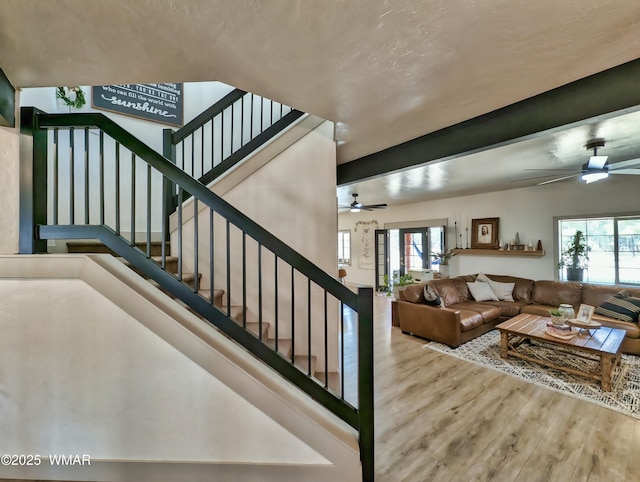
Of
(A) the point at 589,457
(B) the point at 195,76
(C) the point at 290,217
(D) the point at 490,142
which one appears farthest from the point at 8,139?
(A) the point at 589,457

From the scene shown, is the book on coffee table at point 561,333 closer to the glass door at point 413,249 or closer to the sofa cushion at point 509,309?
the sofa cushion at point 509,309

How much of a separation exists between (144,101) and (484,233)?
257 inches

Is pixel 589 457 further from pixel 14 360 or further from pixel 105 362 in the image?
pixel 14 360

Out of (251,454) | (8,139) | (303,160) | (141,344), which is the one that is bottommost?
(251,454)

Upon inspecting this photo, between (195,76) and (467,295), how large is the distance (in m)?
5.49

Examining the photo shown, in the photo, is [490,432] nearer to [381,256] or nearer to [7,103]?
[7,103]

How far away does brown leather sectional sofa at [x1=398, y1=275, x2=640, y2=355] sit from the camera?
3842 mm

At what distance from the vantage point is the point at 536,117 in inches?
73.8

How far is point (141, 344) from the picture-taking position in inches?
61.7

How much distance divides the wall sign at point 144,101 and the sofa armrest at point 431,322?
4302 mm

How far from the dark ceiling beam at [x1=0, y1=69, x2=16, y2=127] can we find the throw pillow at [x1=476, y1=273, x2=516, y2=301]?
21.5 ft

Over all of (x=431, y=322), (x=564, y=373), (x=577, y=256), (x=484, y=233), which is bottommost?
(x=564, y=373)

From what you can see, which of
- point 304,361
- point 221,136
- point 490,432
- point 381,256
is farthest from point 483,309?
point 221,136

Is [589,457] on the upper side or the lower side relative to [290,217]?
lower
